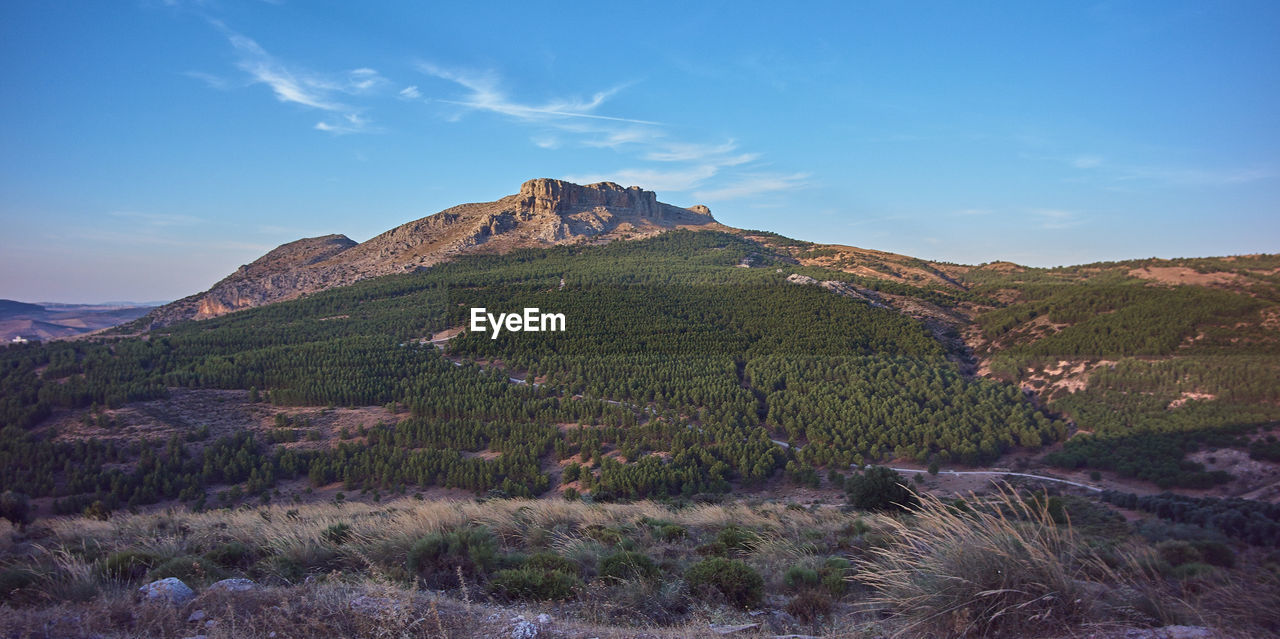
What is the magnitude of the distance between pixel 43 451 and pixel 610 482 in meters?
26.2

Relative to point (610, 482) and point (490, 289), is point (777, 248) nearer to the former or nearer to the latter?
point (490, 289)

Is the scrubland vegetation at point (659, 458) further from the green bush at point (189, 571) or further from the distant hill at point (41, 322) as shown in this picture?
the distant hill at point (41, 322)

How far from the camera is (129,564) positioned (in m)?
5.50

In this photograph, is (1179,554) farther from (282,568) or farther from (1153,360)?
(1153,360)

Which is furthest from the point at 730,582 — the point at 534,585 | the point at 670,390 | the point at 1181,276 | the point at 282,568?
the point at 1181,276

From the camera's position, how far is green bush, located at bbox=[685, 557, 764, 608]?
509cm

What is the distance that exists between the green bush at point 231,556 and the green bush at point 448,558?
233 centimetres

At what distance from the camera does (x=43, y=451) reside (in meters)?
23.9

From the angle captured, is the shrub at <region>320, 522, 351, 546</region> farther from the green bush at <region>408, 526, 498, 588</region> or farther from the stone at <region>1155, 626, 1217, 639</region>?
the stone at <region>1155, 626, 1217, 639</region>

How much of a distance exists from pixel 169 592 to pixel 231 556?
2.40 meters

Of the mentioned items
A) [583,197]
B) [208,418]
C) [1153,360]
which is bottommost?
[208,418]

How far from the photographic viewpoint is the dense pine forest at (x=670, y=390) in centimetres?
2297

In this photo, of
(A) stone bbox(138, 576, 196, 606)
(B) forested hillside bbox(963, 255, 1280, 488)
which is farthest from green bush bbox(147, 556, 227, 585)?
(B) forested hillside bbox(963, 255, 1280, 488)

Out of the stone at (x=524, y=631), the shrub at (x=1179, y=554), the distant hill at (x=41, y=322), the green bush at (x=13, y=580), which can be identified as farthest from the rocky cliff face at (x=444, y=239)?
the shrub at (x=1179, y=554)
